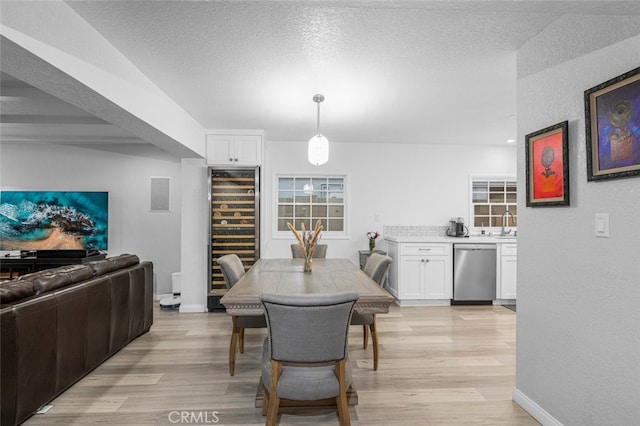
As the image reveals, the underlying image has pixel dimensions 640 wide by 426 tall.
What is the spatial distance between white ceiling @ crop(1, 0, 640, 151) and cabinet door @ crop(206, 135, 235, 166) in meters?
0.26

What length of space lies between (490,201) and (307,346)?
486 cm

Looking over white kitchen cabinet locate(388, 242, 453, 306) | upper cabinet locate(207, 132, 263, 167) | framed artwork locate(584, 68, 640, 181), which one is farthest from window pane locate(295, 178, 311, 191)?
framed artwork locate(584, 68, 640, 181)

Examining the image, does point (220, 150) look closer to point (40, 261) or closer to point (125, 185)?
point (125, 185)

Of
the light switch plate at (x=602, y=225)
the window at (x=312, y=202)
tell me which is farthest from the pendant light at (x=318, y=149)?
the window at (x=312, y=202)

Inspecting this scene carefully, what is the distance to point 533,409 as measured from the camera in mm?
2096

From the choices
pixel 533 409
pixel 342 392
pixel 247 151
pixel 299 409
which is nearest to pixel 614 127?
pixel 533 409

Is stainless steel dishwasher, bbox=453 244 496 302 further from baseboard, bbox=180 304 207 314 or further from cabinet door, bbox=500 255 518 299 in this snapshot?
baseboard, bbox=180 304 207 314

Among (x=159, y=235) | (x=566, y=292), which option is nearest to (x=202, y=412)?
(x=566, y=292)

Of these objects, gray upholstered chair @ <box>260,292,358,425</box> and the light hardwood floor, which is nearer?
gray upholstered chair @ <box>260,292,358,425</box>

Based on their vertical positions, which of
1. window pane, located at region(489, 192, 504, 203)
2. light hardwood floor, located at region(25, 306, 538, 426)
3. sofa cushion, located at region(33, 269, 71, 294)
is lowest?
light hardwood floor, located at region(25, 306, 538, 426)

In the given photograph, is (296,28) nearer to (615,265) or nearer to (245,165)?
(615,265)

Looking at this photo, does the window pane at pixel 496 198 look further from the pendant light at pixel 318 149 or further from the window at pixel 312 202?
the pendant light at pixel 318 149

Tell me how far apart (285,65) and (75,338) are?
253 centimetres

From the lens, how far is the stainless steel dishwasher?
15.2ft
